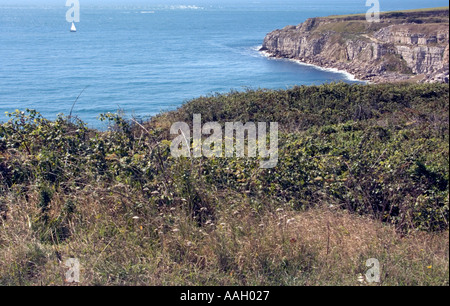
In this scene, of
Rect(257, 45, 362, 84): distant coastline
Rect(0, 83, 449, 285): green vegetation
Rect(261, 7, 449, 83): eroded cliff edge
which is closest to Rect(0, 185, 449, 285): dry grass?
Rect(0, 83, 449, 285): green vegetation

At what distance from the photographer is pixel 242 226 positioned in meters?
4.09

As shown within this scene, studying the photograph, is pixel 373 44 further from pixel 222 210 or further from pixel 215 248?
pixel 215 248

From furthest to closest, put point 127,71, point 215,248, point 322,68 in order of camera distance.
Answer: point 322,68 → point 127,71 → point 215,248

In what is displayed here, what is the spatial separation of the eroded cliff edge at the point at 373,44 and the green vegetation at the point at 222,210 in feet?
149

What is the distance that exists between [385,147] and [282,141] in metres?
1.48

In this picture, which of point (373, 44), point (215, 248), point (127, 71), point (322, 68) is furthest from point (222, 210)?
point (322, 68)

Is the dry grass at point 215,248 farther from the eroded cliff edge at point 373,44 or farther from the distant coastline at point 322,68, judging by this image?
the distant coastline at point 322,68

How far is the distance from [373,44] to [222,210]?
200 feet

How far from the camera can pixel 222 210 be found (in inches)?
178

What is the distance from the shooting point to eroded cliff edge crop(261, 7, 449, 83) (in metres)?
53.3

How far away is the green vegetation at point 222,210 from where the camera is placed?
3568 millimetres

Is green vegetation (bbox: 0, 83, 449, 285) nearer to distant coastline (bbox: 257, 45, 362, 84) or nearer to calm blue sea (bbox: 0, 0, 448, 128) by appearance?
calm blue sea (bbox: 0, 0, 448, 128)

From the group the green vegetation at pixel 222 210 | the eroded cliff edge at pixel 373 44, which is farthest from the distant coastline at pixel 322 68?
the green vegetation at pixel 222 210
